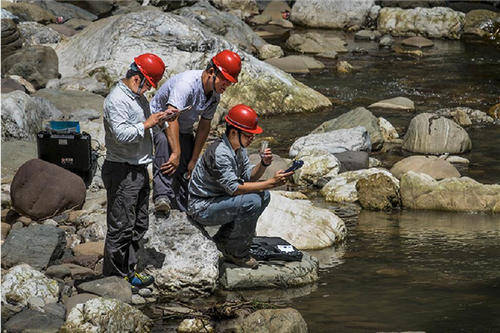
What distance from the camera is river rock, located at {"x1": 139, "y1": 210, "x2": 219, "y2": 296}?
7781 mm

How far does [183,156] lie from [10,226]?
246 centimetres

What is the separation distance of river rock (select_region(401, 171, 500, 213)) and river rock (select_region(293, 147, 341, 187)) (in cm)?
158

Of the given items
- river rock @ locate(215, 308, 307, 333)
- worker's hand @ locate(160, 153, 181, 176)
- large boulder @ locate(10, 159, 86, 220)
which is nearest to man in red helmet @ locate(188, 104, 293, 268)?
worker's hand @ locate(160, 153, 181, 176)

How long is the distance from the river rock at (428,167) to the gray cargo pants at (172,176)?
5.52 meters

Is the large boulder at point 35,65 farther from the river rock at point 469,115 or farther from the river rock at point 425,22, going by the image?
the river rock at point 425,22

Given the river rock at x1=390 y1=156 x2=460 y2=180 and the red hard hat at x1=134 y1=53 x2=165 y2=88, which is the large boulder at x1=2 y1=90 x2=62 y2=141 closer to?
the river rock at x1=390 y1=156 x2=460 y2=180

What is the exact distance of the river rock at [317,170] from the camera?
Result: 1289cm

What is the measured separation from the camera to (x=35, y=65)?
17.2 m

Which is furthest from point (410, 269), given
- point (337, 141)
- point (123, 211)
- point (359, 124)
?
point (359, 124)

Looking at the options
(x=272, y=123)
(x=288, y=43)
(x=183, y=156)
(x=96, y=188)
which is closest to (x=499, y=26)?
(x=288, y=43)

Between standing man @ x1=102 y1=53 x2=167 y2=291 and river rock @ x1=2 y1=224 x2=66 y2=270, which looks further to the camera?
river rock @ x1=2 y1=224 x2=66 y2=270

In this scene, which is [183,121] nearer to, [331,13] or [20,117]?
[20,117]

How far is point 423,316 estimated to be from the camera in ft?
23.7

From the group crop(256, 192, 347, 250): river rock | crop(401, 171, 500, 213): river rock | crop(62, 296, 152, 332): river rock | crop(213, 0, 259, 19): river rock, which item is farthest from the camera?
crop(213, 0, 259, 19): river rock
